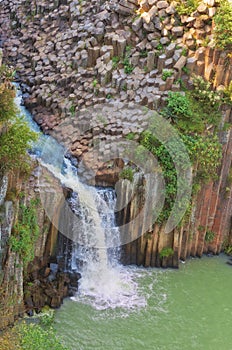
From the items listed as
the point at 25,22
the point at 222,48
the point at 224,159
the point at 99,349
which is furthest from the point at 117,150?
the point at 25,22

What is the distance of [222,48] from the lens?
55.5 feet

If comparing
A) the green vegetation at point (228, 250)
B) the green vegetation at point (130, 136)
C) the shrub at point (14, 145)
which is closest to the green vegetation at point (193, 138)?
the green vegetation at point (130, 136)

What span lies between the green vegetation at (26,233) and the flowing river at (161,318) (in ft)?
7.02

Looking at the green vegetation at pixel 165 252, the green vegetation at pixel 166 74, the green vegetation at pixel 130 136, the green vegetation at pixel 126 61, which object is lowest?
the green vegetation at pixel 165 252

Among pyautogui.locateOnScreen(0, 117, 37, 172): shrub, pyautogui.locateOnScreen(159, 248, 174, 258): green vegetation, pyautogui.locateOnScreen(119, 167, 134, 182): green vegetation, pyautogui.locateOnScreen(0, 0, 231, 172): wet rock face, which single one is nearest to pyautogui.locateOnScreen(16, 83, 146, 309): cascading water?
pyautogui.locateOnScreen(119, 167, 134, 182): green vegetation

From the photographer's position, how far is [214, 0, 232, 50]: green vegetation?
16.9 metres

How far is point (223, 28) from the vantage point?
670 inches

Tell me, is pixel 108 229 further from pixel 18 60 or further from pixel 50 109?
pixel 18 60

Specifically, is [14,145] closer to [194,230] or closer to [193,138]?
[193,138]

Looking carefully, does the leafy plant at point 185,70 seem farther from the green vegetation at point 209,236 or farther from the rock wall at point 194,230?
the green vegetation at point 209,236

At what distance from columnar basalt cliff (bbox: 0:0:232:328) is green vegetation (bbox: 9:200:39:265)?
1.88 ft

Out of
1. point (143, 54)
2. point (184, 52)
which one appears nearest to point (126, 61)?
point (143, 54)

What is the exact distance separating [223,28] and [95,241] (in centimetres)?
839

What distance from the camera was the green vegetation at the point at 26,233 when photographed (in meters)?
12.9
